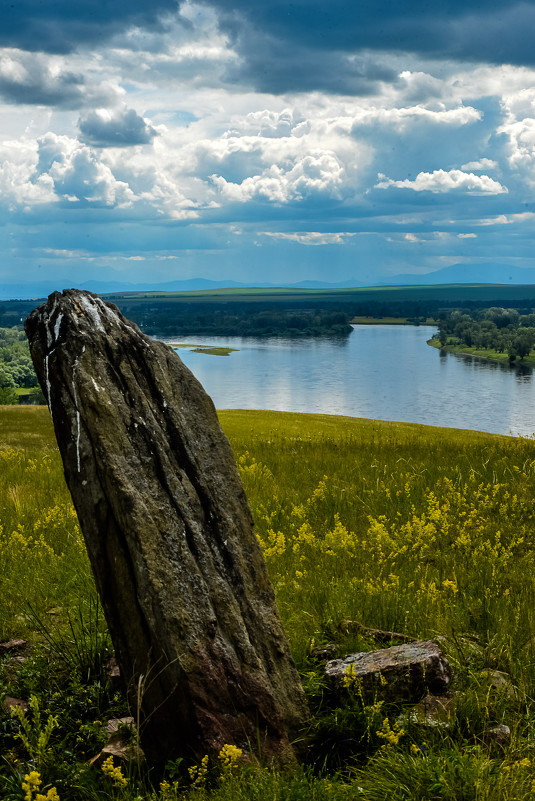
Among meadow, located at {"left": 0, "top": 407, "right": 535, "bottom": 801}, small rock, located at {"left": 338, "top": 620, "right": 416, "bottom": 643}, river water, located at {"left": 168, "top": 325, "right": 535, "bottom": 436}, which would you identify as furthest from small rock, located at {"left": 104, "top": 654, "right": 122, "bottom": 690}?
river water, located at {"left": 168, "top": 325, "right": 535, "bottom": 436}

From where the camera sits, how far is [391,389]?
143 meters

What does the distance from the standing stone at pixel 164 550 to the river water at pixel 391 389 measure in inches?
3143

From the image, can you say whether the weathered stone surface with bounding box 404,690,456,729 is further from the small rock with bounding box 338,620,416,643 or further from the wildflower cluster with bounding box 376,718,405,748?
the small rock with bounding box 338,620,416,643

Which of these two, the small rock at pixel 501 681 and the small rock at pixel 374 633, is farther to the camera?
the small rock at pixel 374 633

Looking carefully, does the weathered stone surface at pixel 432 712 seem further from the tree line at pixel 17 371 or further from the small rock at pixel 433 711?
the tree line at pixel 17 371

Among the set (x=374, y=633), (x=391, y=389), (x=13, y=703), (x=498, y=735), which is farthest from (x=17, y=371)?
(x=498, y=735)

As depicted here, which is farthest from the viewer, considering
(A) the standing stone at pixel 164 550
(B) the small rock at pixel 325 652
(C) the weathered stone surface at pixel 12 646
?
(C) the weathered stone surface at pixel 12 646

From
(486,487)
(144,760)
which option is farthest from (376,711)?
(486,487)

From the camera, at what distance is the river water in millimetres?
106312

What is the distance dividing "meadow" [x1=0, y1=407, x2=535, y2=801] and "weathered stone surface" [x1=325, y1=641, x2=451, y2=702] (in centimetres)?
12

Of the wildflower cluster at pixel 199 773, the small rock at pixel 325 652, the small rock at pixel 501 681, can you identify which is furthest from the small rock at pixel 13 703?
the small rock at pixel 501 681

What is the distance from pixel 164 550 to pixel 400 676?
1912 millimetres

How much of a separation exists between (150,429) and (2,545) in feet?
14.4

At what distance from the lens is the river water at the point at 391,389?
106312mm
